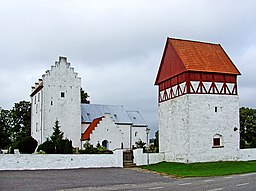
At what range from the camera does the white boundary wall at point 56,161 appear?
2681 centimetres

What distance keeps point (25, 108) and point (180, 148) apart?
29504 mm

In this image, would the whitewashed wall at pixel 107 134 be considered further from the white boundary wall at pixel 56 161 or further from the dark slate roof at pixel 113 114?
the white boundary wall at pixel 56 161

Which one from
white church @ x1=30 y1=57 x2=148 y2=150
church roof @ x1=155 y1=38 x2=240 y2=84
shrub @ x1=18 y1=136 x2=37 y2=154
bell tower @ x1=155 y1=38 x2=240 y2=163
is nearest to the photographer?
bell tower @ x1=155 y1=38 x2=240 y2=163

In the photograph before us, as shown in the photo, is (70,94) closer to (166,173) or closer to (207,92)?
(207,92)

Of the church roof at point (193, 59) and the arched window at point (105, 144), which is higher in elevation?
the church roof at point (193, 59)

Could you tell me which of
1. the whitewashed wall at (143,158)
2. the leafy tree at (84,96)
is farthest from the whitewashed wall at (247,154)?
the leafy tree at (84,96)

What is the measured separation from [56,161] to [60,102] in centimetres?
A: 1893

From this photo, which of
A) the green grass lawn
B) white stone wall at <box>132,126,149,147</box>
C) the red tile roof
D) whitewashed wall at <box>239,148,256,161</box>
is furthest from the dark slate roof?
whitewashed wall at <box>239,148,256,161</box>

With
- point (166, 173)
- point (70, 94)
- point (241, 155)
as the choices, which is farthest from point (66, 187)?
point (70, 94)

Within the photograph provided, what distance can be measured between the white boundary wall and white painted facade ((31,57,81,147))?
663 inches

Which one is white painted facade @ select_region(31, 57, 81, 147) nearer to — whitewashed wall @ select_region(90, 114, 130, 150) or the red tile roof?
the red tile roof

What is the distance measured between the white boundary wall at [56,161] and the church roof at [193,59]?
9.81m

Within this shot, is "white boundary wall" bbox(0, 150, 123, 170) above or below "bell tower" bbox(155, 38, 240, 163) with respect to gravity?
below

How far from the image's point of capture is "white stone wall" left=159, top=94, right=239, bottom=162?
3231 cm
